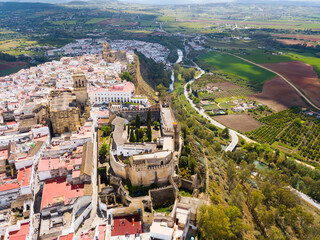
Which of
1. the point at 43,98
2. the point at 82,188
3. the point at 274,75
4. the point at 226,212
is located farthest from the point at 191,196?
the point at 274,75

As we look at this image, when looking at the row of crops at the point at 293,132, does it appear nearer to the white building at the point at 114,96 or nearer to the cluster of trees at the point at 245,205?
the cluster of trees at the point at 245,205

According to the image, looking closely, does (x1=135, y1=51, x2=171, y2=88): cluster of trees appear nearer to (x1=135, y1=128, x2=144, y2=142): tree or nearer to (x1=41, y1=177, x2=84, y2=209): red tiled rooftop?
(x1=135, y1=128, x2=144, y2=142): tree

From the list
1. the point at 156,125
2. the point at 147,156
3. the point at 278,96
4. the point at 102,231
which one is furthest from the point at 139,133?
the point at 278,96

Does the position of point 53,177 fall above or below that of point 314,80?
above

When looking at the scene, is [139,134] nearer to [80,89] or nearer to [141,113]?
[141,113]

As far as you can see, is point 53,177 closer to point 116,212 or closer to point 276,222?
point 116,212
